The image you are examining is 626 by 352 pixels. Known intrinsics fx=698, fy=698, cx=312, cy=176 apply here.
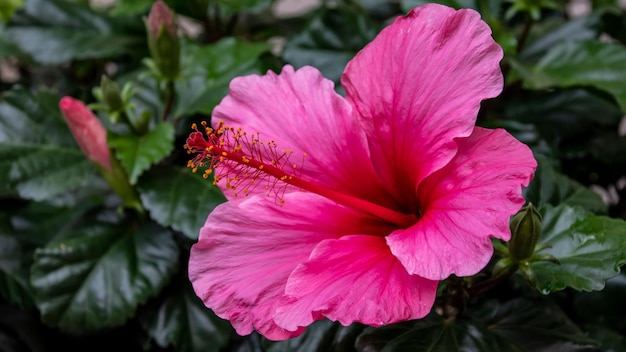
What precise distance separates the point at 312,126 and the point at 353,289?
207 mm

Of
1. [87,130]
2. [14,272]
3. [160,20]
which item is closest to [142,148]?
[87,130]

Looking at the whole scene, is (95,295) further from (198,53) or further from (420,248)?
(420,248)

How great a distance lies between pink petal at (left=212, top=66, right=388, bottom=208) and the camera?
0.78 meters

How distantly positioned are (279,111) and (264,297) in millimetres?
216

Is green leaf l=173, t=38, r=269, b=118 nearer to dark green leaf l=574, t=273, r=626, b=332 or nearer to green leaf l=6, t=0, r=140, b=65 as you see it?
green leaf l=6, t=0, r=140, b=65

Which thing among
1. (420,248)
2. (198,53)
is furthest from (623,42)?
(420,248)

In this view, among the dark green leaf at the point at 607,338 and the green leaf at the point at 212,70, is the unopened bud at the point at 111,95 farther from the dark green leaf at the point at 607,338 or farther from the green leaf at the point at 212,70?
the dark green leaf at the point at 607,338

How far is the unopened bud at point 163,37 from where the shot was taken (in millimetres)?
1046

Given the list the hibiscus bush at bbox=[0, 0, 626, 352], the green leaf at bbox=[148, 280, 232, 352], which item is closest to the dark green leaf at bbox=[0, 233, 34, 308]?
the hibiscus bush at bbox=[0, 0, 626, 352]

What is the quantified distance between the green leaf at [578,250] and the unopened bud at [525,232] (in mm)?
20

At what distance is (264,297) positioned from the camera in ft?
2.29

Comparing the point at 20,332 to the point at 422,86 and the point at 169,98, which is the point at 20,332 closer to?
the point at 169,98

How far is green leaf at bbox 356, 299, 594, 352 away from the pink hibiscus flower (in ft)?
0.41

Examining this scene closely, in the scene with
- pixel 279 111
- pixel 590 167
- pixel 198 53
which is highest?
pixel 279 111
